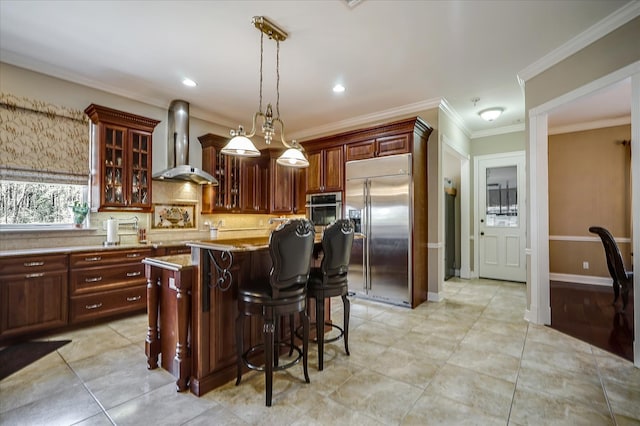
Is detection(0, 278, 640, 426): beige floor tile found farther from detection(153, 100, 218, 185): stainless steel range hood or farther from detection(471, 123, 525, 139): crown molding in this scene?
detection(471, 123, 525, 139): crown molding

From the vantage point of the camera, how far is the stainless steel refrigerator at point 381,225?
4.03m

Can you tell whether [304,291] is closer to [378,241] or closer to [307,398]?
[307,398]

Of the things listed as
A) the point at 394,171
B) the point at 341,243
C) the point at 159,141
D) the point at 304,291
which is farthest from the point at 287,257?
the point at 159,141

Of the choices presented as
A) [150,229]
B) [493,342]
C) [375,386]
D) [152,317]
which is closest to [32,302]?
[150,229]

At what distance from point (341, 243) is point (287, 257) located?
639mm

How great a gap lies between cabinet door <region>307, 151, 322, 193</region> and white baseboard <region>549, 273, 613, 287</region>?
4.84 meters

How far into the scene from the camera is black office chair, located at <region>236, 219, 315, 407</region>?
1867 mm

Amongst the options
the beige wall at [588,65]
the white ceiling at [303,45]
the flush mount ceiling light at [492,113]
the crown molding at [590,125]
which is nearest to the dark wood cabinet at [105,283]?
the white ceiling at [303,45]

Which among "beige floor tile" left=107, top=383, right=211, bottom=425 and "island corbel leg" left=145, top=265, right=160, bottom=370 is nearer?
"beige floor tile" left=107, top=383, right=211, bottom=425

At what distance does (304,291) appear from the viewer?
2.12 m

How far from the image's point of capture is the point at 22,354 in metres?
2.65

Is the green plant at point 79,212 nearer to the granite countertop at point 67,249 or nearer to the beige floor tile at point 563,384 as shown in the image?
the granite countertop at point 67,249

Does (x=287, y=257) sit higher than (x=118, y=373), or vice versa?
(x=287, y=257)

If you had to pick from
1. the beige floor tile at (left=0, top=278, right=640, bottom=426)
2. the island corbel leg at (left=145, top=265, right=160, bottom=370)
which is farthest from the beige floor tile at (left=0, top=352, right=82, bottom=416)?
the island corbel leg at (left=145, top=265, right=160, bottom=370)
